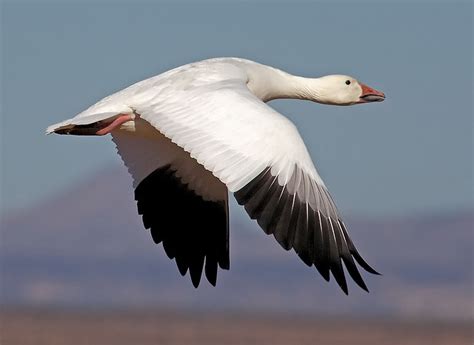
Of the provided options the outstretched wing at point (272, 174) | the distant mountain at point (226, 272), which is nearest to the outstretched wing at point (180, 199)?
the outstretched wing at point (272, 174)

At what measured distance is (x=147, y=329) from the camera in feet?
269

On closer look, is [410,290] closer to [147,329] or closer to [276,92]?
[147,329]

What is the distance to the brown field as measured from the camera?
235 feet

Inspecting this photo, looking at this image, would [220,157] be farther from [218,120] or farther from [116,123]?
[116,123]

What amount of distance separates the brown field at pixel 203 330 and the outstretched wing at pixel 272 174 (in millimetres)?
48119

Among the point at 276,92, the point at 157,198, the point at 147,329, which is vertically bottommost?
the point at 147,329

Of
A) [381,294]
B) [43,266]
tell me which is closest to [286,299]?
[381,294]

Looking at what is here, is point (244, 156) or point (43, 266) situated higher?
point (244, 156)

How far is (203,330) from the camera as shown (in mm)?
86938

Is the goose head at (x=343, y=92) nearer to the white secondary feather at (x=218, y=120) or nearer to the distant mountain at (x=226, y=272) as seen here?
the white secondary feather at (x=218, y=120)

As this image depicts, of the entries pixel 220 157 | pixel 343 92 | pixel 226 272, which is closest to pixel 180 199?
pixel 343 92

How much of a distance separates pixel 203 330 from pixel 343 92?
72.1 m

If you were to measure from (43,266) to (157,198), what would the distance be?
13659 cm

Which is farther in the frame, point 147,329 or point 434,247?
point 434,247
